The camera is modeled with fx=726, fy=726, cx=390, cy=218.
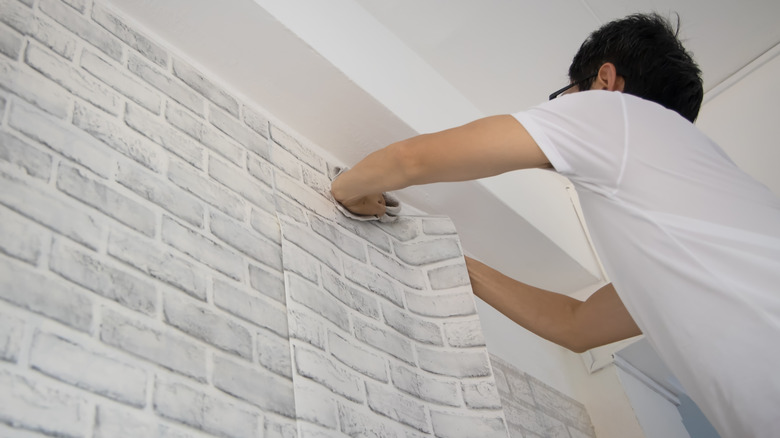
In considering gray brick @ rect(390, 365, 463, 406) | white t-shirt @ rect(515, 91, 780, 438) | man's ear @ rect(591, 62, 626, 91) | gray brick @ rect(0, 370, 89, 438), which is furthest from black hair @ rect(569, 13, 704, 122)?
gray brick @ rect(0, 370, 89, 438)

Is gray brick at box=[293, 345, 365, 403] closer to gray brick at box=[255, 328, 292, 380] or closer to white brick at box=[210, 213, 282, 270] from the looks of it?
gray brick at box=[255, 328, 292, 380]

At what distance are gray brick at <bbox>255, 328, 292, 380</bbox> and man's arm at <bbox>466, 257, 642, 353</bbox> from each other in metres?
0.70

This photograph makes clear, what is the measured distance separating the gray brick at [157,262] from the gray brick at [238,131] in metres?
0.47

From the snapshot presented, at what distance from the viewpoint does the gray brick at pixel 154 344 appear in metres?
1.10

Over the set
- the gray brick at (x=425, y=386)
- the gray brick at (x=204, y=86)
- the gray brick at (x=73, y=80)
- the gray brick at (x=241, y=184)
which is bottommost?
the gray brick at (x=425, y=386)

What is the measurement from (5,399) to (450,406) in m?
0.98

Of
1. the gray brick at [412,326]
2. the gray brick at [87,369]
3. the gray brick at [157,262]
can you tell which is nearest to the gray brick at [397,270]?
the gray brick at [412,326]

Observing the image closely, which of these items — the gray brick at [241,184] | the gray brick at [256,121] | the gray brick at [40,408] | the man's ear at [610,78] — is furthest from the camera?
the gray brick at [256,121]

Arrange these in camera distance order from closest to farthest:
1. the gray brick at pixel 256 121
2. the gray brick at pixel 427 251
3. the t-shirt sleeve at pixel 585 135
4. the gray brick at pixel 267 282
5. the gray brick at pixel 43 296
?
the gray brick at pixel 43 296
the t-shirt sleeve at pixel 585 135
the gray brick at pixel 267 282
the gray brick at pixel 256 121
the gray brick at pixel 427 251

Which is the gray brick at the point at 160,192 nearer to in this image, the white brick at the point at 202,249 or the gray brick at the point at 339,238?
the white brick at the point at 202,249

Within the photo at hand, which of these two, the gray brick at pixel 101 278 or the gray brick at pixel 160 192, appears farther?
the gray brick at pixel 160 192

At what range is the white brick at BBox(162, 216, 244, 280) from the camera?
1.34 m

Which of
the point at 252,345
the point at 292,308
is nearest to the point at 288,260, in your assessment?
the point at 292,308

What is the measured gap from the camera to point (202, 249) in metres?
1.38
